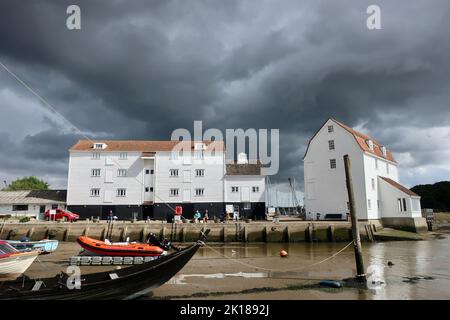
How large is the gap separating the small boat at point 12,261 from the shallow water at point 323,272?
633 centimetres

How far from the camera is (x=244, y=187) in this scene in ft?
152

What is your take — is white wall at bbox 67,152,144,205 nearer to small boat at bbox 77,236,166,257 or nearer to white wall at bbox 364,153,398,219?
small boat at bbox 77,236,166,257

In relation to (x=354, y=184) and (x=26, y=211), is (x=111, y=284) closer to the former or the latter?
(x=354, y=184)

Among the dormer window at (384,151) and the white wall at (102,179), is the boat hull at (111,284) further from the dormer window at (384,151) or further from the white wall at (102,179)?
the dormer window at (384,151)

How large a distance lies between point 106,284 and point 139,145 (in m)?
39.5

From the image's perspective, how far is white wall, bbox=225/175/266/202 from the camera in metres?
45.9

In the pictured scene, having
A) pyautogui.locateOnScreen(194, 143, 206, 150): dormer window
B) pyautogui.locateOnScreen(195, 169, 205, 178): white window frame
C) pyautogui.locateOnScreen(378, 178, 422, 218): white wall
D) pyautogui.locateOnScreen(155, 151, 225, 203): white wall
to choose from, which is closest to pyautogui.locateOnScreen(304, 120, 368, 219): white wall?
pyautogui.locateOnScreen(378, 178, 422, 218): white wall

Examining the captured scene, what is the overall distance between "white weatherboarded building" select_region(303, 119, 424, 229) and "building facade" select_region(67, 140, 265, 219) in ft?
27.9

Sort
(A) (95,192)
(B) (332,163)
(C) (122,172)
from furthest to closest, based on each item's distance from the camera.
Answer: (C) (122,172) → (A) (95,192) → (B) (332,163)

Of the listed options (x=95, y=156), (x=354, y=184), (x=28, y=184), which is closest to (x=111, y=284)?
(x=354, y=184)

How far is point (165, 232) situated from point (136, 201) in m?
15.4
